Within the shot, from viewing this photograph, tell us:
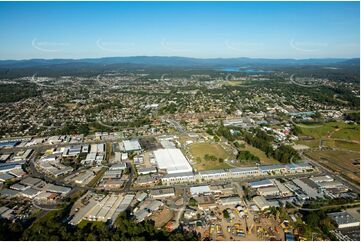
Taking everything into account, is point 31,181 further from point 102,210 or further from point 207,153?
point 207,153

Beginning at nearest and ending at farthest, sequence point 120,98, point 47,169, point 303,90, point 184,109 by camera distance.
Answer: point 47,169
point 184,109
point 120,98
point 303,90

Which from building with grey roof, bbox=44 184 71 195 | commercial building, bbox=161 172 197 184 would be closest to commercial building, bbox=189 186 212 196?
commercial building, bbox=161 172 197 184

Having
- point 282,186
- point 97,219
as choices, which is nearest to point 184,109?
point 282,186

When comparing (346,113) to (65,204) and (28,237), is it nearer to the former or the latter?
(65,204)

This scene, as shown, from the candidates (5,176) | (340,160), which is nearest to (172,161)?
(5,176)

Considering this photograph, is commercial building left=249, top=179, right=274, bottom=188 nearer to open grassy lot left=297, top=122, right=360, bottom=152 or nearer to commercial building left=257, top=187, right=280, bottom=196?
commercial building left=257, top=187, right=280, bottom=196

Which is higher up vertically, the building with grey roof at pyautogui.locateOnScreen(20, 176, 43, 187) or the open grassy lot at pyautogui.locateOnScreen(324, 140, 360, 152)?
the building with grey roof at pyautogui.locateOnScreen(20, 176, 43, 187)

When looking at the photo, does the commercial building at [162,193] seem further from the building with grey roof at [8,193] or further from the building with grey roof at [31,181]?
the building with grey roof at [8,193]
